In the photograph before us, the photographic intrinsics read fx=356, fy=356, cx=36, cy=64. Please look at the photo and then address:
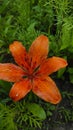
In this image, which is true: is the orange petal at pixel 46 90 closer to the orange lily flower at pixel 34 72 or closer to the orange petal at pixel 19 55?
the orange lily flower at pixel 34 72

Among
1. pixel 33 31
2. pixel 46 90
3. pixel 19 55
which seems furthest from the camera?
pixel 33 31

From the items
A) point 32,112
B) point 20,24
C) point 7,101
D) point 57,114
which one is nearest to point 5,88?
point 7,101

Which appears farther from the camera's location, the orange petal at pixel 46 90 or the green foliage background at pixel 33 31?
the green foliage background at pixel 33 31

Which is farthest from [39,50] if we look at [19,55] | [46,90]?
[46,90]

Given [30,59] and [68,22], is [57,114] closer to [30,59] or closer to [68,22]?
[30,59]

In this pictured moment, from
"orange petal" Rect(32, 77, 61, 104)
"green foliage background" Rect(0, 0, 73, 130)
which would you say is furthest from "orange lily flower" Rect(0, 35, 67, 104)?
"green foliage background" Rect(0, 0, 73, 130)

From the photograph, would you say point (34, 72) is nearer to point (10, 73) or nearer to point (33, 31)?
point (10, 73)

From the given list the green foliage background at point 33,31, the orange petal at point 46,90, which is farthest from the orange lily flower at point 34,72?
the green foliage background at point 33,31
